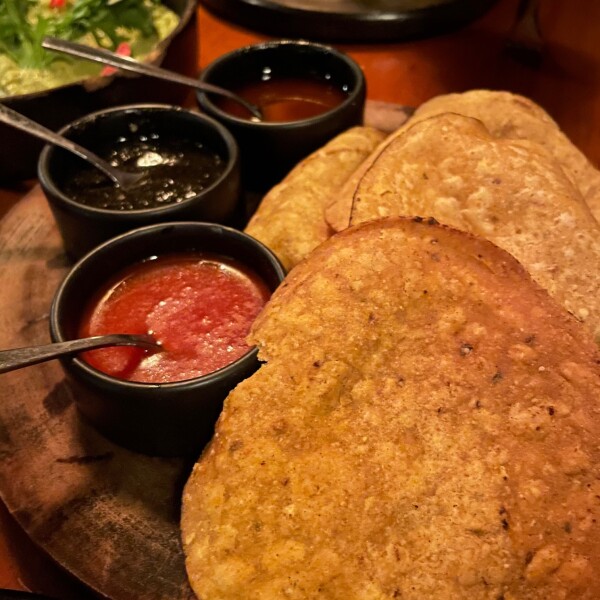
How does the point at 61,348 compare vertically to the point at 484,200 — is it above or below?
below

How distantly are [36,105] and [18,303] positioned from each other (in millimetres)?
786

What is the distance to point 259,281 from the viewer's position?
1766mm

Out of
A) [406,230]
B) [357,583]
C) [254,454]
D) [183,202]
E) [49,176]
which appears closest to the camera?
[357,583]

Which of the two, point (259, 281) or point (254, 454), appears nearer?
point (254, 454)

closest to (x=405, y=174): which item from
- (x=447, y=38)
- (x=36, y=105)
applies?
(x=36, y=105)

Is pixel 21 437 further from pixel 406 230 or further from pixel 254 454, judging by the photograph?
pixel 406 230

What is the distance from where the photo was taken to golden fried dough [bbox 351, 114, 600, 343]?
1600 millimetres

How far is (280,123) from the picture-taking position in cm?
219

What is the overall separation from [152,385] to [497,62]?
267 cm

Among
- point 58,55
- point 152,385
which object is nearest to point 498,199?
point 152,385

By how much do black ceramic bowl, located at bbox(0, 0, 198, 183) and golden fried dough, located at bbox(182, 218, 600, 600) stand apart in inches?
52.5

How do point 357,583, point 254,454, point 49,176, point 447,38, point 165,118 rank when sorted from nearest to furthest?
point 357,583 < point 254,454 < point 49,176 < point 165,118 < point 447,38

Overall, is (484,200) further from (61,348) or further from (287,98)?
(287,98)

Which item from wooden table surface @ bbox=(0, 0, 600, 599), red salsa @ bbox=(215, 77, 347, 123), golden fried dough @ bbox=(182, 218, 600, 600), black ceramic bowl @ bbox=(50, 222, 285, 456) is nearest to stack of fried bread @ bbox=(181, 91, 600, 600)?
golden fried dough @ bbox=(182, 218, 600, 600)
